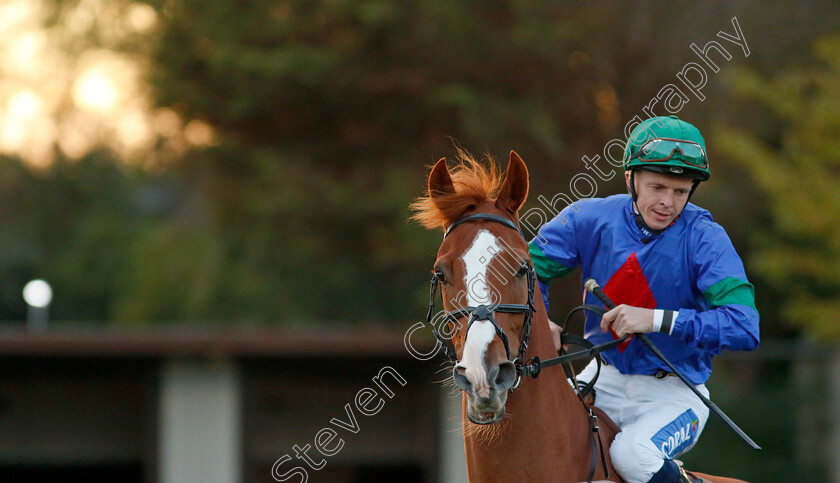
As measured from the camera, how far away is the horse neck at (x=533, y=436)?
10.2ft

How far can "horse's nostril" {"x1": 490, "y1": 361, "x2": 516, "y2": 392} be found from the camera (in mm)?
2770

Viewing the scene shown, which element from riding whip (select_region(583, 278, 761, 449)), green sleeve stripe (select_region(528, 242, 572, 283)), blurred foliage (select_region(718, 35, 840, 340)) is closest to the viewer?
riding whip (select_region(583, 278, 761, 449))

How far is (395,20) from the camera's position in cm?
1215

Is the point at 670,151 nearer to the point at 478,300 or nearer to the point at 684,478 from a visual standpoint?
the point at 478,300

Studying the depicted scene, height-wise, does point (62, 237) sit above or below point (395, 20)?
above

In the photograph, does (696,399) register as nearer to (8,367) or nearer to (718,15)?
(718,15)

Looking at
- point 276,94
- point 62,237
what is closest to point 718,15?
point 276,94

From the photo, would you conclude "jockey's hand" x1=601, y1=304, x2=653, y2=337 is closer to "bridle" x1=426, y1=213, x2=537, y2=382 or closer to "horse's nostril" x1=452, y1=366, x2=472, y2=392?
"bridle" x1=426, y1=213, x2=537, y2=382

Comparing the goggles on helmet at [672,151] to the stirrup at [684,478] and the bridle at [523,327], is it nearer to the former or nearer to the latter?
the bridle at [523,327]

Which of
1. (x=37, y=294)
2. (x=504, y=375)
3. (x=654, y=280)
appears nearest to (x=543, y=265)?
(x=654, y=280)

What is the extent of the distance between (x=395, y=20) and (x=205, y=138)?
4.20 m

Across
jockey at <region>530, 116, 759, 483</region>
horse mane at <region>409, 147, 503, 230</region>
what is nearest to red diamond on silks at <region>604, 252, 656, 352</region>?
jockey at <region>530, 116, 759, 483</region>

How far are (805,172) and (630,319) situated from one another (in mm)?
8013

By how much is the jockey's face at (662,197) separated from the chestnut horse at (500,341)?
498 mm
